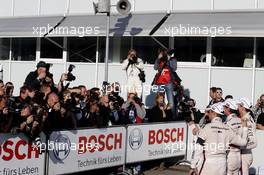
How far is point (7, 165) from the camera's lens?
803 cm

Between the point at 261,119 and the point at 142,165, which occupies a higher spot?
the point at 261,119

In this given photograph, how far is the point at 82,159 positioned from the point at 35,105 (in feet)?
5.07

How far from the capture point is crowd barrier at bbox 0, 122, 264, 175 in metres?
8.21

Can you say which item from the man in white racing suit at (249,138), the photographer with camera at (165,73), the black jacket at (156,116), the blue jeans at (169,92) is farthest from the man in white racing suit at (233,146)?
the photographer with camera at (165,73)

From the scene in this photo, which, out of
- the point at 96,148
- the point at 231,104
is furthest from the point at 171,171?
the point at 231,104

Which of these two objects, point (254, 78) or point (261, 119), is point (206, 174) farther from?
point (254, 78)

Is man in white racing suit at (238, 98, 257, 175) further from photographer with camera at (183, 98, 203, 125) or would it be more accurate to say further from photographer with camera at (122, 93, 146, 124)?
photographer with camera at (183, 98, 203, 125)

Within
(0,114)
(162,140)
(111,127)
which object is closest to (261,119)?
(162,140)

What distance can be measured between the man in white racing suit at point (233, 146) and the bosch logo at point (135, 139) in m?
2.39

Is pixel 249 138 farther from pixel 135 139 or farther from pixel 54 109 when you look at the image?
pixel 54 109

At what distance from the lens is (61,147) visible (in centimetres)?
898

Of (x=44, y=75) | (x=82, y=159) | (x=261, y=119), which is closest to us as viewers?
(x=82, y=159)

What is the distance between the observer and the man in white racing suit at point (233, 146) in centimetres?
850

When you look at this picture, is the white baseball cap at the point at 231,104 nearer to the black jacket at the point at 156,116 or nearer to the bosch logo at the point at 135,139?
the bosch logo at the point at 135,139
